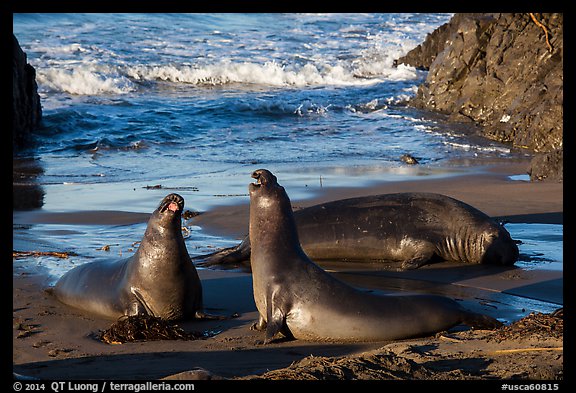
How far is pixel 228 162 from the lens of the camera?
15.4 meters

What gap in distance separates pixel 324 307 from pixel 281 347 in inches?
17.4

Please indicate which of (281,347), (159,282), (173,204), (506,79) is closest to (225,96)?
(506,79)

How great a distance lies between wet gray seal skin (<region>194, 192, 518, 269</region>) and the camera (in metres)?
8.68

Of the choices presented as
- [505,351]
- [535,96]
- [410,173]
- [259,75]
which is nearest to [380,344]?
[505,351]

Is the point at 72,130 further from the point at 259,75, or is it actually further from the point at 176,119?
the point at 259,75

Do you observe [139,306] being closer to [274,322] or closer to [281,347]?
[274,322]

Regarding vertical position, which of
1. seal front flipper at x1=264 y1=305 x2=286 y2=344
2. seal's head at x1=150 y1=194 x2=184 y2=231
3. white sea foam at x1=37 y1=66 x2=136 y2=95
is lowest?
seal front flipper at x1=264 y1=305 x2=286 y2=344

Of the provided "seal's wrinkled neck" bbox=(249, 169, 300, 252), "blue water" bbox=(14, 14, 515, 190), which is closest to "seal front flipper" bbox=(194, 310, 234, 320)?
"seal's wrinkled neck" bbox=(249, 169, 300, 252)

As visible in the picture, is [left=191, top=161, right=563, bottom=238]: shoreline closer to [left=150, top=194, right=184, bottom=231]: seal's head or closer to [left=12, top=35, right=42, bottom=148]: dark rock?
[left=150, top=194, right=184, bottom=231]: seal's head

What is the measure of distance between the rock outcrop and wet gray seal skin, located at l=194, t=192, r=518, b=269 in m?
6.71

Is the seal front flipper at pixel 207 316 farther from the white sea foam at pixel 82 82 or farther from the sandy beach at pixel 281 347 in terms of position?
the white sea foam at pixel 82 82

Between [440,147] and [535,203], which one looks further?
[440,147]

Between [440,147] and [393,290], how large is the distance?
28.8 ft

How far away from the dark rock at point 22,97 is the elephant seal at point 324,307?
10.9m
